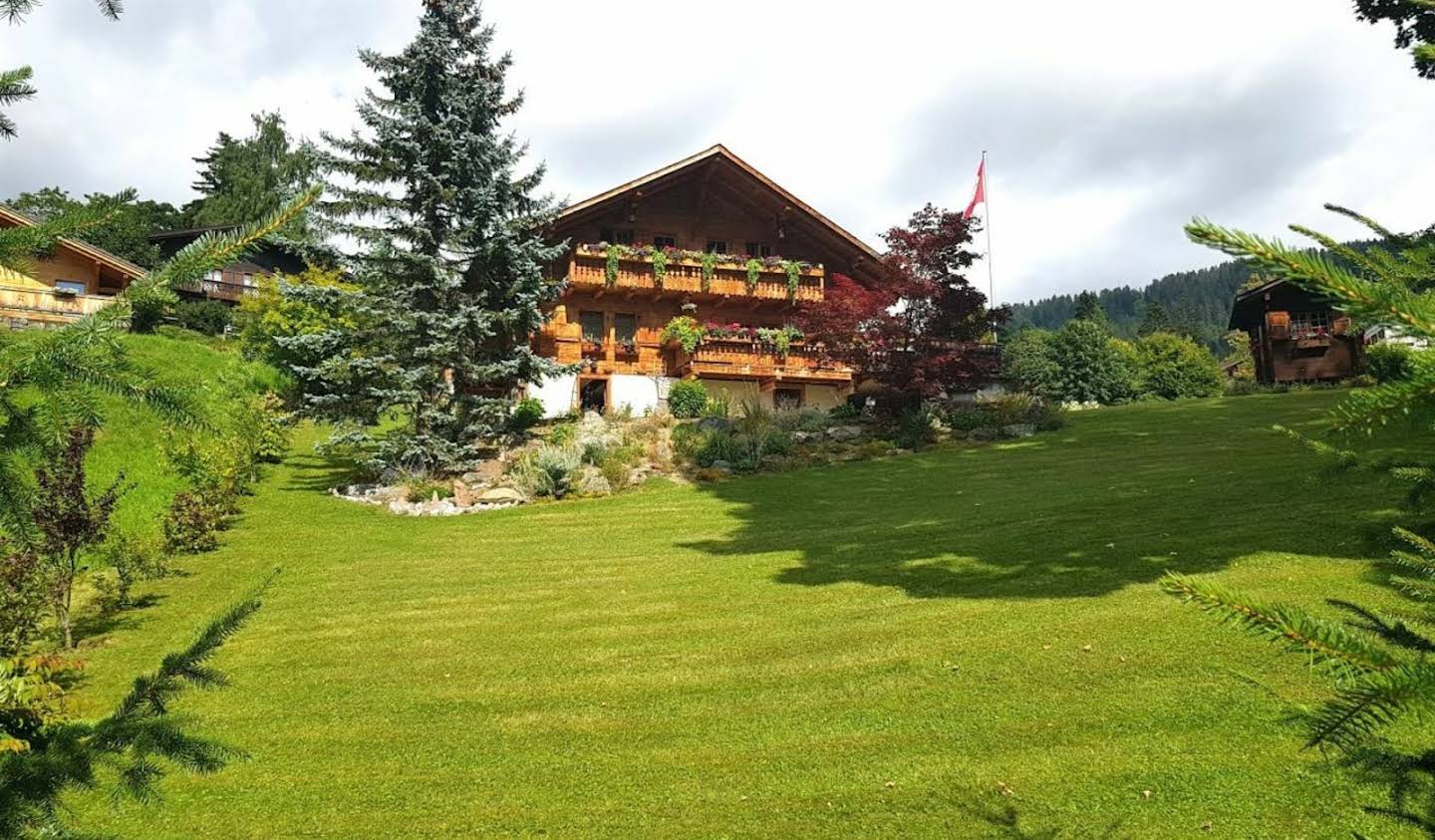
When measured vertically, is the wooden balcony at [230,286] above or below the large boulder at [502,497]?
above

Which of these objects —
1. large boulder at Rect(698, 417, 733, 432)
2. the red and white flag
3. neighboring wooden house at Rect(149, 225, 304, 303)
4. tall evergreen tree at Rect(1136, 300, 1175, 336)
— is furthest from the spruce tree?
tall evergreen tree at Rect(1136, 300, 1175, 336)

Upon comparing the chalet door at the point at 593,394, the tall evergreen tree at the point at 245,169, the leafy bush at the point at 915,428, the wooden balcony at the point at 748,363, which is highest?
the tall evergreen tree at the point at 245,169

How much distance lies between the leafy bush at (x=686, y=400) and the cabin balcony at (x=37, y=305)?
17.6m

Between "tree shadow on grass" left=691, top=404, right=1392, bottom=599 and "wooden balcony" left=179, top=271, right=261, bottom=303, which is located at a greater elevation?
"wooden balcony" left=179, top=271, right=261, bottom=303

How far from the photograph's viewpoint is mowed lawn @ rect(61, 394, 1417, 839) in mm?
5352

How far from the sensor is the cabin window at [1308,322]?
39.4 metres

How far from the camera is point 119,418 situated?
18.5 metres

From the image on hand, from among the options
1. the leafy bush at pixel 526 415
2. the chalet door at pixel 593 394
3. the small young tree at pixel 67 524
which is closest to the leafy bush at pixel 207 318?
the chalet door at pixel 593 394

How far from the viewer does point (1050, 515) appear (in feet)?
43.3

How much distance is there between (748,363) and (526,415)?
8183 mm

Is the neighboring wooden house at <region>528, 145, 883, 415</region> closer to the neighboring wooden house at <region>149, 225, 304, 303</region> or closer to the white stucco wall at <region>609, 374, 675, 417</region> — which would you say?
the white stucco wall at <region>609, 374, 675, 417</region>

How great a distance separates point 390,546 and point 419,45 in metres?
12.5

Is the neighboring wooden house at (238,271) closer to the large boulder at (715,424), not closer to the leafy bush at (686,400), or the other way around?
the leafy bush at (686,400)

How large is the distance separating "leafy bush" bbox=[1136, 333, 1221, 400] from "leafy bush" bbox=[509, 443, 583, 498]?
141 feet
